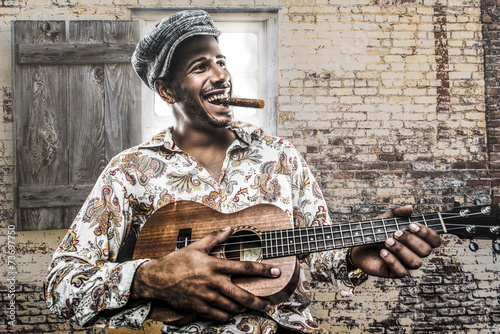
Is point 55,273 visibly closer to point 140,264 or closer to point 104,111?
point 140,264

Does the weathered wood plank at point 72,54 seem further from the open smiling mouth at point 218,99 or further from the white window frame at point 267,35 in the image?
the open smiling mouth at point 218,99

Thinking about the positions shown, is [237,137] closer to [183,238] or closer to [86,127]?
[183,238]

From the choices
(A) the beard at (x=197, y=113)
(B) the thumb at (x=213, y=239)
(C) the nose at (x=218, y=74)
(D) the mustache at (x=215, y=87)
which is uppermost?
(C) the nose at (x=218, y=74)

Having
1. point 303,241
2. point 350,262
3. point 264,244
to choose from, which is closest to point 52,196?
point 264,244

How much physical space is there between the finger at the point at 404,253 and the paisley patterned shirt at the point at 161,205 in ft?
1.05

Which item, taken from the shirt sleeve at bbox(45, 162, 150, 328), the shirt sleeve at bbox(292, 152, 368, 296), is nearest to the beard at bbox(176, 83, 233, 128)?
the shirt sleeve at bbox(292, 152, 368, 296)

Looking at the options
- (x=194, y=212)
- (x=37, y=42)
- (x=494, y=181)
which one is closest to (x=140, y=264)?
(x=194, y=212)

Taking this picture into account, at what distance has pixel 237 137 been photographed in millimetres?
1956

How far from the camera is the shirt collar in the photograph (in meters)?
1.89

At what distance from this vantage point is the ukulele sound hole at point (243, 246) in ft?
4.84

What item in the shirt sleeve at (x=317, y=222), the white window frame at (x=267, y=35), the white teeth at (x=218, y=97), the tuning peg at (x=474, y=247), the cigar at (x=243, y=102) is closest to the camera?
the tuning peg at (x=474, y=247)

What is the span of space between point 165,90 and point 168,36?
0.30m

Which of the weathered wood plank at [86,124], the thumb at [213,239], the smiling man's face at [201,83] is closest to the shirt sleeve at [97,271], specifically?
the thumb at [213,239]

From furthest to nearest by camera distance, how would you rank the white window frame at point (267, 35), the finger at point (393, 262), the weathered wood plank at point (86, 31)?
the white window frame at point (267, 35) → the weathered wood plank at point (86, 31) → the finger at point (393, 262)
